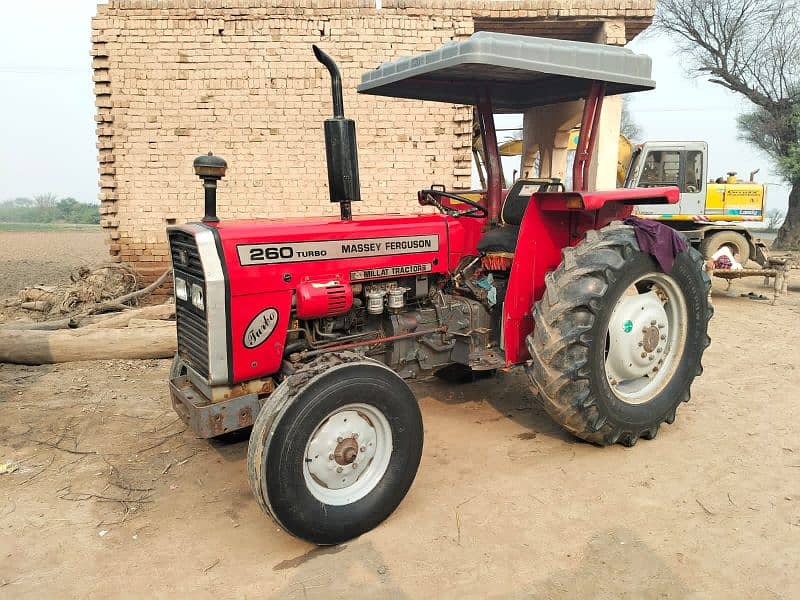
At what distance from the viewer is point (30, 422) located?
4.15 metres

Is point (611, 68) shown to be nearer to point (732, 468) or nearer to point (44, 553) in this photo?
point (732, 468)

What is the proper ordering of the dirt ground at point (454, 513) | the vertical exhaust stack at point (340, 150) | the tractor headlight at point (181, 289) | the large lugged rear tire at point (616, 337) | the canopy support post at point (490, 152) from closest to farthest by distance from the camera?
the dirt ground at point (454, 513), the vertical exhaust stack at point (340, 150), the tractor headlight at point (181, 289), the large lugged rear tire at point (616, 337), the canopy support post at point (490, 152)

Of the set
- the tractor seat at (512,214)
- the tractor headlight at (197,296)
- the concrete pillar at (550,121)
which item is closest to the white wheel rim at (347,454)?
the tractor headlight at (197,296)

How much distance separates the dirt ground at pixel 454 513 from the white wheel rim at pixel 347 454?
240 millimetres

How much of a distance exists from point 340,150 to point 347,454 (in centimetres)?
150

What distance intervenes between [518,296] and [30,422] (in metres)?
3.53

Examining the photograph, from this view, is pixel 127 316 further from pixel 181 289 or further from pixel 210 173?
pixel 210 173

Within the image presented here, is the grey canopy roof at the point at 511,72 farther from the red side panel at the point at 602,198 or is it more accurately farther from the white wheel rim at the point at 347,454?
the white wheel rim at the point at 347,454

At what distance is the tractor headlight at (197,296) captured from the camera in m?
2.85

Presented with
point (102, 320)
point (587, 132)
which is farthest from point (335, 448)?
point (102, 320)

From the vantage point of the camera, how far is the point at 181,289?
10.2 ft

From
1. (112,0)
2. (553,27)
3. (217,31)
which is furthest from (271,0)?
(553,27)

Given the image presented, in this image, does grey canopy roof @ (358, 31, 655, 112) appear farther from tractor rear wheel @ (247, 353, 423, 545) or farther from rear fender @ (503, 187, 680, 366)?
tractor rear wheel @ (247, 353, 423, 545)

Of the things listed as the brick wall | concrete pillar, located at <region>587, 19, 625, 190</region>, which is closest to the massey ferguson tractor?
the brick wall
